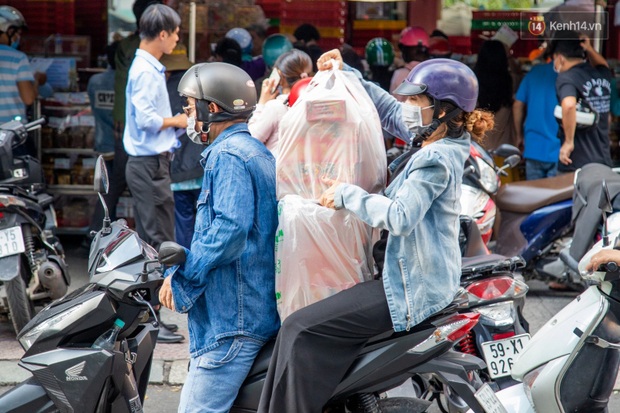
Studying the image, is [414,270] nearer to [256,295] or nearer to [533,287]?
[256,295]

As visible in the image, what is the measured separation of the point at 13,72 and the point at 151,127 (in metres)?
2.18

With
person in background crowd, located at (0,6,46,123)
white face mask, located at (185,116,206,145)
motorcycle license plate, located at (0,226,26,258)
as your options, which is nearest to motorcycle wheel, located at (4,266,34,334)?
motorcycle license plate, located at (0,226,26,258)

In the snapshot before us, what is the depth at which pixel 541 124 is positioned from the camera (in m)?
8.42

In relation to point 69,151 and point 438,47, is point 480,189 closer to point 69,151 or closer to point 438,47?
point 438,47

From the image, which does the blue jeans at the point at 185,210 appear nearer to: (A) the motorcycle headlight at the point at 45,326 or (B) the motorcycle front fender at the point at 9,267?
(B) the motorcycle front fender at the point at 9,267

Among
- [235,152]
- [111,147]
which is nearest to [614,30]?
[111,147]

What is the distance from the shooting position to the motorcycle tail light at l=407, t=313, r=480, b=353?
11.7 feet

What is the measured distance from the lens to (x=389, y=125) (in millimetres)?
4176

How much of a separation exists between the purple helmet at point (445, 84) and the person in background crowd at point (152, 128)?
2.80m

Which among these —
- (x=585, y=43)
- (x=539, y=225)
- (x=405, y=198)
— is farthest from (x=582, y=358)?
(x=585, y=43)

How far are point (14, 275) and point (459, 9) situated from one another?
5858 mm

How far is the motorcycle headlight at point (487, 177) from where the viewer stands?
6.36 m

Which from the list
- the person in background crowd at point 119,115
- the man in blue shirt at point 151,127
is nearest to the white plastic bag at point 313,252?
the man in blue shirt at point 151,127

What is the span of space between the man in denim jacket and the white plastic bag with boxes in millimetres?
74
